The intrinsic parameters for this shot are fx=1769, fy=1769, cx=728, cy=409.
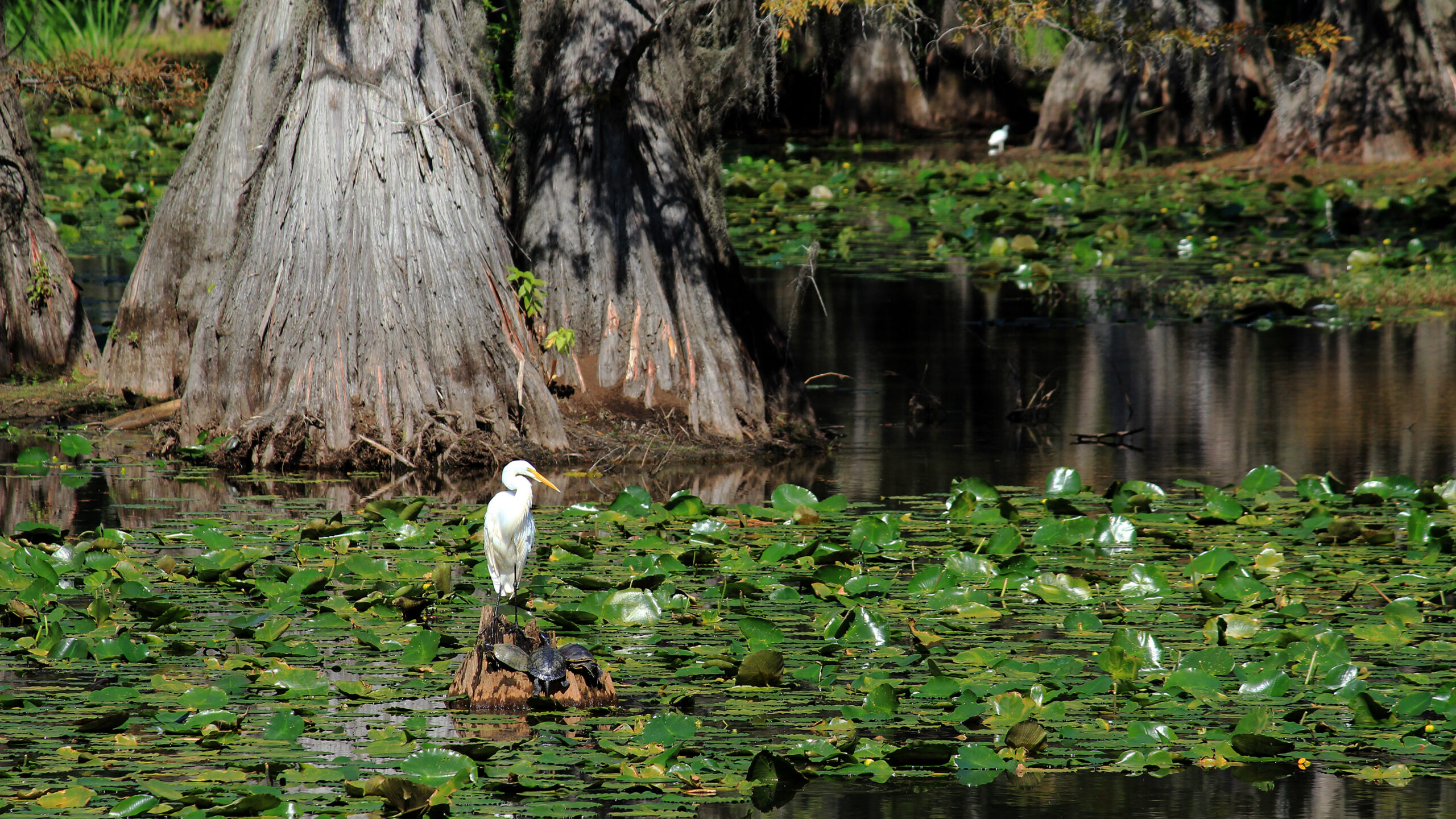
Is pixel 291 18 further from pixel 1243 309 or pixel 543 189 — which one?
pixel 1243 309

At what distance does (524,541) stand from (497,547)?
0.33ft

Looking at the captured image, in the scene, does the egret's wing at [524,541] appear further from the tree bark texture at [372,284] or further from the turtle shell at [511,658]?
the tree bark texture at [372,284]

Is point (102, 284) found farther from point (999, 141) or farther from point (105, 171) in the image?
point (999, 141)

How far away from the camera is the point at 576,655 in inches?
227

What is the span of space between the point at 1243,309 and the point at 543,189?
7883mm

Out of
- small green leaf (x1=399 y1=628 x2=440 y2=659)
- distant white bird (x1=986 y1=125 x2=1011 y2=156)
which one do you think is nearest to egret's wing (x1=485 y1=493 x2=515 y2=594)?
small green leaf (x1=399 y1=628 x2=440 y2=659)

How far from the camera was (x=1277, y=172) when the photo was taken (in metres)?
23.4

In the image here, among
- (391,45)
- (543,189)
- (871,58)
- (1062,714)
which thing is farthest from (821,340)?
(871,58)

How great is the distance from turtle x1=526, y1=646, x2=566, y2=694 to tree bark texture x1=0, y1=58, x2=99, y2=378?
23.8 ft

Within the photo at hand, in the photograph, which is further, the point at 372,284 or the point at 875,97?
the point at 875,97

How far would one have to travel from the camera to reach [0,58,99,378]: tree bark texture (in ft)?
37.5

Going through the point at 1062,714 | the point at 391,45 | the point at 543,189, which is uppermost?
the point at 391,45

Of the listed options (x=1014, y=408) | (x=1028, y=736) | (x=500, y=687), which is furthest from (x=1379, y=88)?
(x=500, y=687)

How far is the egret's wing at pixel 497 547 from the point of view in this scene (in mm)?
6371
